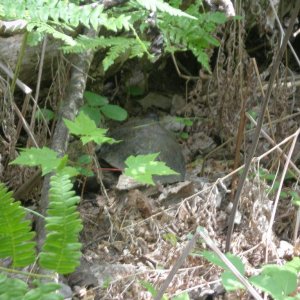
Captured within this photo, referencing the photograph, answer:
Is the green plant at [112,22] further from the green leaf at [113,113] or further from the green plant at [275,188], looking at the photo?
the green plant at [275,188]

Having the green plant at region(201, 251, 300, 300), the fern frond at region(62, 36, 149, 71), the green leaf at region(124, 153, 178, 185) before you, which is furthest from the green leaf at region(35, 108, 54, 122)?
the green plant at region(201, 251, 300, 300)

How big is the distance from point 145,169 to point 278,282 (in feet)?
2.88

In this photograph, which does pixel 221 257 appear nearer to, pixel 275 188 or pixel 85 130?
pixel 85 130

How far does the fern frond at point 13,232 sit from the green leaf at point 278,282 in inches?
36.1

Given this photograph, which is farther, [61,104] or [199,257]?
[61,104]

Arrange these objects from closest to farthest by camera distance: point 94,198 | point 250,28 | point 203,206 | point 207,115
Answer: point 203,206
point 94,198
point 207,115
point 250,28

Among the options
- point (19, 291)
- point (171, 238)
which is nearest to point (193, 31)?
point (171, 238)

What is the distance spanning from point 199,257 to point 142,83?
1980 millimetres

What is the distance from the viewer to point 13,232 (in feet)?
3.67

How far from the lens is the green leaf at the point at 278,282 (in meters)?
1.80

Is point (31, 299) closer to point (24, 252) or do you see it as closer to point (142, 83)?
point (24, 252)

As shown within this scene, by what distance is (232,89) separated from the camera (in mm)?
→ 3527

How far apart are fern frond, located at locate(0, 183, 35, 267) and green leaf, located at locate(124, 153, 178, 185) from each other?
131 centimetres

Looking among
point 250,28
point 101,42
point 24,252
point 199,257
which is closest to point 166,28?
point 101,42
